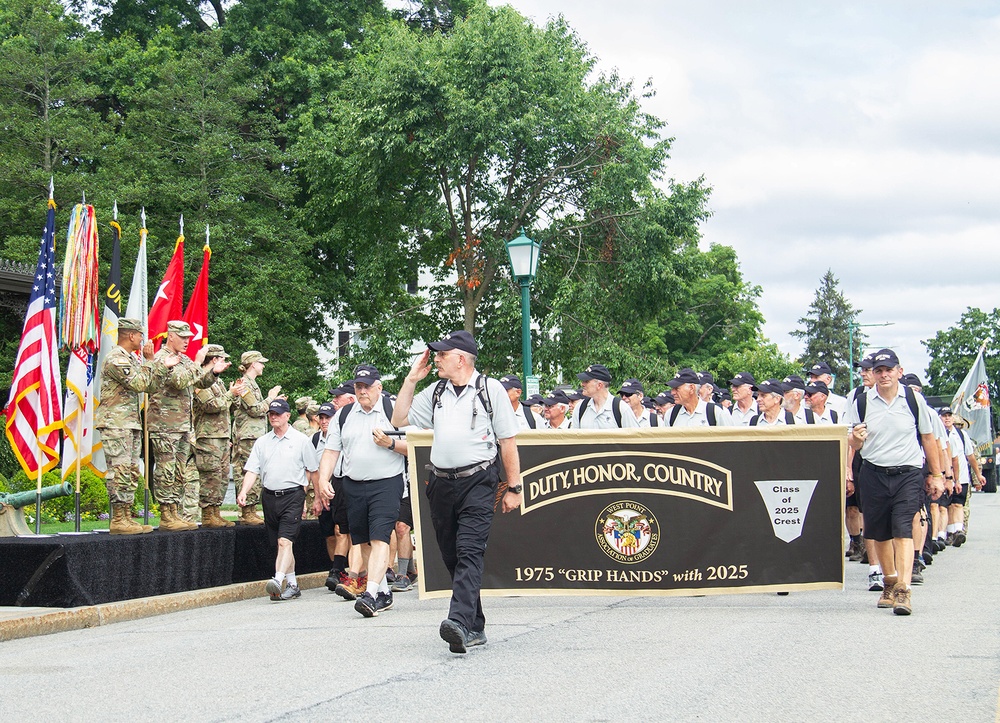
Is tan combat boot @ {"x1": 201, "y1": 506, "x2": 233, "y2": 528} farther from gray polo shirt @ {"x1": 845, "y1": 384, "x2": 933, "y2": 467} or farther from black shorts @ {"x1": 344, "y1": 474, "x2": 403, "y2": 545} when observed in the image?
gray polo shirt @ {"x1": 845, "y1": 384, "x2": 933, "y2": 467}

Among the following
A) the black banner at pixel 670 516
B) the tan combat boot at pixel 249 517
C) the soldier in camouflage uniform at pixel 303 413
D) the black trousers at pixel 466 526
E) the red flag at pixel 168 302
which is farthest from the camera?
the soldier in camouflage uniform at pixel 303 413

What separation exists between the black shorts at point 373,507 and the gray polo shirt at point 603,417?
2349 millimetres

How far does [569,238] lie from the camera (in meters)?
32.2

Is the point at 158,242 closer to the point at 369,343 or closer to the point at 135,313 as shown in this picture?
the point at 369,343

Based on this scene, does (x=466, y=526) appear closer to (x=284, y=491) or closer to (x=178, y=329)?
(x=284, y=491)

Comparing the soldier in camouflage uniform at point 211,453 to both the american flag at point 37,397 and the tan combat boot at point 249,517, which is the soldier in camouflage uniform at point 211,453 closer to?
the tan combat boot at point 249,517

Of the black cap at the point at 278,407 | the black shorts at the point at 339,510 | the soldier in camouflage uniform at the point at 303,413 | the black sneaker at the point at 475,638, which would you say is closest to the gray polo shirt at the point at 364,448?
the black cap at the point at 278,407

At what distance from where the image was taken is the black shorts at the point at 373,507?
1005 cm

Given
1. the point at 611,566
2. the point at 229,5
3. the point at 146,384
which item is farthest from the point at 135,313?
the point at 229,5

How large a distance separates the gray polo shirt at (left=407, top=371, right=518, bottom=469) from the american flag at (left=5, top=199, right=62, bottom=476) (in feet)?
19.3

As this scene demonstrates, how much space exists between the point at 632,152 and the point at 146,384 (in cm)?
2056

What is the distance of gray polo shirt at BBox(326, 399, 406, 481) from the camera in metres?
10.2

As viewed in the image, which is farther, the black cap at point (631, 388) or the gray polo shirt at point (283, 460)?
the black cap at point (631, 388)

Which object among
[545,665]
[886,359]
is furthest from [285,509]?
[886,359]
